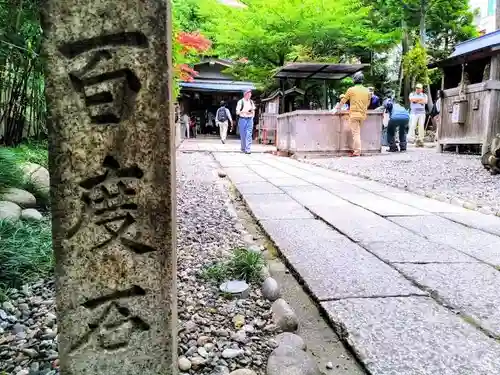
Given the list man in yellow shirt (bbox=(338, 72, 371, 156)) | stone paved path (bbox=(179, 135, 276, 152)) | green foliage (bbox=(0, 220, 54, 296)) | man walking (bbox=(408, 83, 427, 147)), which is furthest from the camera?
stone paved path (bbox=(179, 135, 276, 152))

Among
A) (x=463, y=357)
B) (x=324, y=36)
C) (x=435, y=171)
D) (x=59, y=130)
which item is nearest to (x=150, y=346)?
(x=59, y=130)

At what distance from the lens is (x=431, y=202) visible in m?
4.62

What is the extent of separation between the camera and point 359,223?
3602 millimetres

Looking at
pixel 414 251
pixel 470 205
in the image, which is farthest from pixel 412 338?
pixel 470 205

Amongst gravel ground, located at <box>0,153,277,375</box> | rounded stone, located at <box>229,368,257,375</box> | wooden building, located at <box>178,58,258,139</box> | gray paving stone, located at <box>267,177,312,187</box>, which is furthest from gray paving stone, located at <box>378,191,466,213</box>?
wooden building, located at <box>178,58,258,139</box>

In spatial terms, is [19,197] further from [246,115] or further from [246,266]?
[246,115]

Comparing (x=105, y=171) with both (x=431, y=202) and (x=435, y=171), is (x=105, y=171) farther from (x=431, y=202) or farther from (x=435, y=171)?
(x=435, y=171)

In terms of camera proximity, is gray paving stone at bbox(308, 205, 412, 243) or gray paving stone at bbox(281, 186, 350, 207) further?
gray paving stone at bbox(281, 186, 350, 207)

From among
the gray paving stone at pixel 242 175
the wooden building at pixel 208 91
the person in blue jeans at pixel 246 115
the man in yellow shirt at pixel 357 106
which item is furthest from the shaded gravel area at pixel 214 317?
the wooden building at pixel 208 91

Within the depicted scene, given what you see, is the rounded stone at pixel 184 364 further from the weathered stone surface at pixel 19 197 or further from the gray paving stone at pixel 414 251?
the weathered stone surface at pixel 19 197

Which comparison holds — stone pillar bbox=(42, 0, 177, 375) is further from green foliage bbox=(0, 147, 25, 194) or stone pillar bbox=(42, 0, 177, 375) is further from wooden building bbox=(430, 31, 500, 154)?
wooden building bbox=(430, 31, 500, 154)

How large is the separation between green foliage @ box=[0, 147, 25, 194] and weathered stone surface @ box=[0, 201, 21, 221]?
0.36 m

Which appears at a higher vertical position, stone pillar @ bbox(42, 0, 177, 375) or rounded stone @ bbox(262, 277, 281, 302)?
stone pillar @ bbox(42, 0, 177, 375)

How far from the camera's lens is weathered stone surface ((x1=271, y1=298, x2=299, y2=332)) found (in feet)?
5.95
